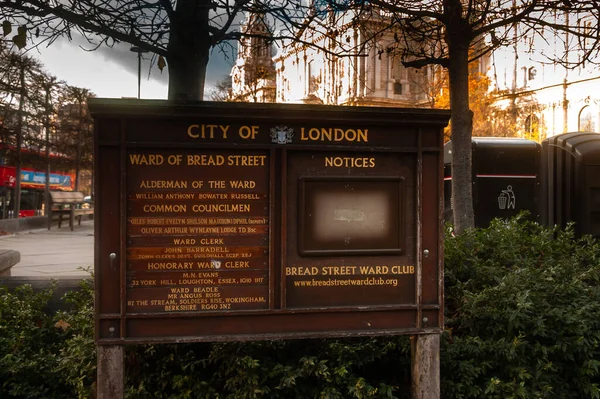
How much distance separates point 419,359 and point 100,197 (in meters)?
2.45

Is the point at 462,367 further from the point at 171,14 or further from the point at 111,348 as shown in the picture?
the point at 171,14

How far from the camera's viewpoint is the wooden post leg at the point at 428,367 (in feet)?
13.2

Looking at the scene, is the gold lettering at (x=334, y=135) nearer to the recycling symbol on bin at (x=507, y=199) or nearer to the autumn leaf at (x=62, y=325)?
the autumn leaf at (x=62, y=325)

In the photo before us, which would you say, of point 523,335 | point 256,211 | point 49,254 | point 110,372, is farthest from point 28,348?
point 49,254

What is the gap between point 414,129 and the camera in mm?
4020

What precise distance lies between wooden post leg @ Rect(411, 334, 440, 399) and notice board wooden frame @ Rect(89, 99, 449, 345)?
0.12m

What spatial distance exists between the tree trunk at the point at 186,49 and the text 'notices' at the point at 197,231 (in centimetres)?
244

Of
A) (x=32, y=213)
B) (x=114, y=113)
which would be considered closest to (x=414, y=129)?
(x=114, y=113)

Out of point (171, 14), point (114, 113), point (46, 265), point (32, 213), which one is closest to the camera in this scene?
point (114, 113)

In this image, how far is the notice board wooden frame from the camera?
3.71 meters

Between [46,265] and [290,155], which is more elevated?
[290,155]

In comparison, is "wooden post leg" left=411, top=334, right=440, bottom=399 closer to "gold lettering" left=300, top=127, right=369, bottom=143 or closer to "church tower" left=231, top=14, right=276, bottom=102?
"gold lettering" left=300, top=127, right=369, bottom=143

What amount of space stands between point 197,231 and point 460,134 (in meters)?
4.98

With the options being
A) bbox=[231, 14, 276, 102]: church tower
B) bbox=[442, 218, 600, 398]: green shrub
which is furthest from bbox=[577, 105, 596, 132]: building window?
bbox=[442, 218, 600, 398]: green shrub
